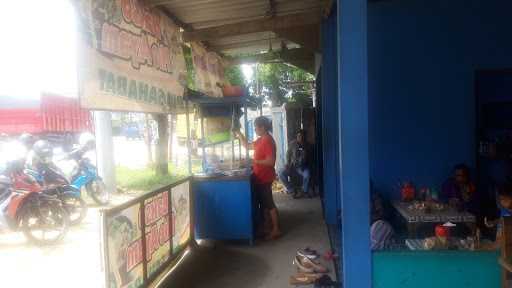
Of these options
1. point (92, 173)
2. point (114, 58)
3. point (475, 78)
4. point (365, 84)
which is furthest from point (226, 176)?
point (92, 173)

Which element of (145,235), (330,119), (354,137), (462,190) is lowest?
(145,235)

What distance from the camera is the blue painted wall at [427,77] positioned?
18.2ft

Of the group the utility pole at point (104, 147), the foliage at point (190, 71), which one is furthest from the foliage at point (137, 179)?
the foliage at point (190, 71)

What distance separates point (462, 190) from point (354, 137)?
277cm

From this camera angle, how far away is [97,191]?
356 inches

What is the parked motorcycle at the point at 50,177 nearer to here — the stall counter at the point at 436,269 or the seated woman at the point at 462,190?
the stall counter at the point at 436,269

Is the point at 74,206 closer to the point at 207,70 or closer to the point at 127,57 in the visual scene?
the point at 207,70

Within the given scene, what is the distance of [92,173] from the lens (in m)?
8.98

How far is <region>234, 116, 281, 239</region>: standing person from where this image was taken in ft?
20.0

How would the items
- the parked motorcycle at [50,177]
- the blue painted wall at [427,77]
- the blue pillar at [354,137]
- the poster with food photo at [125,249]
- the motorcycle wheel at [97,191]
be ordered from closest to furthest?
the blue pillar at [354,137] < the poster with food photo at [125,249] < the blue painted wall at [427,77] < the parked motorcycle at [50,177] < the motorcycle wheel at [97,191]

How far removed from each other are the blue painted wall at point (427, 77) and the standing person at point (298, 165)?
3886 mm

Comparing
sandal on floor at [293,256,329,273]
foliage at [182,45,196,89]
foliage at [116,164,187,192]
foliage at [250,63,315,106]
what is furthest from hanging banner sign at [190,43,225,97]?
foliage at [250,63,315,106]

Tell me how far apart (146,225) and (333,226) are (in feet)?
11.7

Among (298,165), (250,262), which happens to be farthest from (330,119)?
(298,165)
